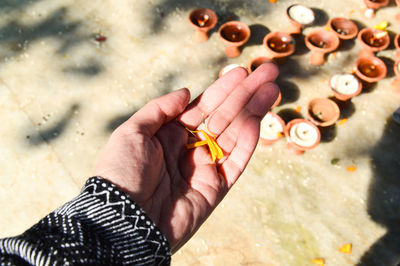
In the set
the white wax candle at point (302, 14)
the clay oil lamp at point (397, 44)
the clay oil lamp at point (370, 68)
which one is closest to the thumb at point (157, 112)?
the clay oil lamp at point (370, 68)

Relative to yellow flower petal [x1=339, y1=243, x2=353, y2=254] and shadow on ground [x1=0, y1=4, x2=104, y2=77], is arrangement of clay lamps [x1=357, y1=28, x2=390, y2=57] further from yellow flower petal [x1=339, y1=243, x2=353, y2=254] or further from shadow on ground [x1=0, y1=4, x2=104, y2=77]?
shadow on ground [x1=0, y1=4, x2=104, y2=77]

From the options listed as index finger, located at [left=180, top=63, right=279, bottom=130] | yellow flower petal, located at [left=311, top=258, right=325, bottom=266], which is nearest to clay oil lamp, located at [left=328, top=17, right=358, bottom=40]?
index finger, located at [left=180, top=63, right=279, bottom=130]

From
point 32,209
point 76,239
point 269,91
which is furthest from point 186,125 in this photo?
point 32,209

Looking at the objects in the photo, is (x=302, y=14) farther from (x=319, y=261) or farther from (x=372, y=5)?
(x=319, y=261)

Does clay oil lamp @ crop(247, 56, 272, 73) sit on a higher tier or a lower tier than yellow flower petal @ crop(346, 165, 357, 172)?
higher

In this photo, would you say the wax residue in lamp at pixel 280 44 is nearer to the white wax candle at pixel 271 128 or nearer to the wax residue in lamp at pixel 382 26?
the white wax candle at pixel 271 128

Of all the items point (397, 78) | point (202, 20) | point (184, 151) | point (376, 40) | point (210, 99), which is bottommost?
point (397, 78)

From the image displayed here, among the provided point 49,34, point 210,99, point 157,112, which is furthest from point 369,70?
point 49,34
